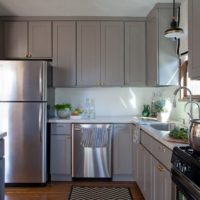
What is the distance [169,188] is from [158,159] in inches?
15.2

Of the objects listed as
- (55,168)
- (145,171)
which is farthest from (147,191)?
(55,168)

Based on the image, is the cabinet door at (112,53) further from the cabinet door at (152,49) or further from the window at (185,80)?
the window at (185,80)

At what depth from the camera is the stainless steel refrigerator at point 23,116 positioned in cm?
398

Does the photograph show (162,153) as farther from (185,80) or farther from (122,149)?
(122,149)

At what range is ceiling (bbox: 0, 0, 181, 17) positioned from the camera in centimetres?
379


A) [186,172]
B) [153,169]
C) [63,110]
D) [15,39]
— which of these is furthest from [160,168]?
[15,39]

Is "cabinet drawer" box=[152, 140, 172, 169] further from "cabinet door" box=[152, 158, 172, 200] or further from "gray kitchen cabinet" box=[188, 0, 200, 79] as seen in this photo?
"gray kitchen cabinet" box=[188, 0, 200, 79]

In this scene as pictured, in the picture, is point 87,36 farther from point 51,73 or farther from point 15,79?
point 15,79

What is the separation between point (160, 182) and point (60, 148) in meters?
2.02

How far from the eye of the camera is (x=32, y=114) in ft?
13.1

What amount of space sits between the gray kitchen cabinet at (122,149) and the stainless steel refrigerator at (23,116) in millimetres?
1030

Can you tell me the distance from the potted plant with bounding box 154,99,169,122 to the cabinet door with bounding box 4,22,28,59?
2.11m

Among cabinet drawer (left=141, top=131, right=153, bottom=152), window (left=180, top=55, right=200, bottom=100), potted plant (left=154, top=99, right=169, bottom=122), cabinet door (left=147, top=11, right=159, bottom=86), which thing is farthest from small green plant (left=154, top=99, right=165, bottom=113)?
cabinet drawer (left=141, top=131, right=153, bottom=152)

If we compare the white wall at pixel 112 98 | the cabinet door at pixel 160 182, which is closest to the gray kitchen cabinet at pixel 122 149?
the white wall at pixel 112 98
